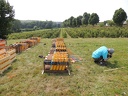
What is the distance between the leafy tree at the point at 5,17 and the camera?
2110 centimetres

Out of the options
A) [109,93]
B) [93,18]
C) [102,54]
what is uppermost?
[93,18]

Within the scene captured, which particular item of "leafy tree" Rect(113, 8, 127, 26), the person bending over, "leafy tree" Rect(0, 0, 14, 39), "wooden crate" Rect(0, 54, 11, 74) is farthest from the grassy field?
"leafy tree" Rect(113, 8, 127, 26)

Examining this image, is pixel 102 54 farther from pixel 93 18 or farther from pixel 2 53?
pixel 93 18

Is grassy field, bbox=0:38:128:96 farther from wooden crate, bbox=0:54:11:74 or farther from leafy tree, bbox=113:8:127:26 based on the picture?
leafy tree, bbox=113:8:127:26

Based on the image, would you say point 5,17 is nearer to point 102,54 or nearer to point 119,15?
point 102,54

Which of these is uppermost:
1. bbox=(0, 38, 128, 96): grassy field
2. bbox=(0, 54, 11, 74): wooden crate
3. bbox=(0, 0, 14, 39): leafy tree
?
bbox=(0, 0, 14, 39): leafy tree

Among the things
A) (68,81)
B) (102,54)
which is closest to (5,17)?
(102,54)

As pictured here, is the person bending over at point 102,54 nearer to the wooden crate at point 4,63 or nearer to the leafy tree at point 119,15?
the wooden crate at point 4,63

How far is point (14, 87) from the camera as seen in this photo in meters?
6.10

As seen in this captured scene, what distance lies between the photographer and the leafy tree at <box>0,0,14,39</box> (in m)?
21.1

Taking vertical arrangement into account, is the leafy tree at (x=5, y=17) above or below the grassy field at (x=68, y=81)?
above

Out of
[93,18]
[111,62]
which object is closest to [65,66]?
[111,62]

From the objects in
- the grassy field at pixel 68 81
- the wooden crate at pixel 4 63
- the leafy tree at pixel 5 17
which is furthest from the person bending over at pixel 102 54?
the leafy tree at pixel 5 17

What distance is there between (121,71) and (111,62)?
6.00ft
